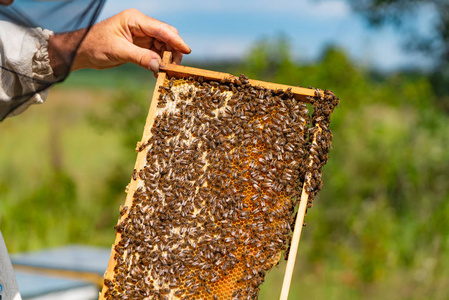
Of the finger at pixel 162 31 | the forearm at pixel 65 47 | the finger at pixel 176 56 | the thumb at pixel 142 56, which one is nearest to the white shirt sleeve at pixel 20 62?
the forearm at pixel 65 47

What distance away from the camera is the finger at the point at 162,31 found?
3068mm

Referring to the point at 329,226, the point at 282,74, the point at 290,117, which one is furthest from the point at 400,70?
the point at 290,117

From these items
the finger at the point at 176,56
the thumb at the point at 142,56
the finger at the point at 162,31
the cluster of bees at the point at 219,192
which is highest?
the finger at the point at 162,31

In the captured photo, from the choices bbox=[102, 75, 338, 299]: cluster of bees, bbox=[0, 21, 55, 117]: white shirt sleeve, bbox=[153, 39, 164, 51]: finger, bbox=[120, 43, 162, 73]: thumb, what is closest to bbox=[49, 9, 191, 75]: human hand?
bbox=[120, 43, 162, 73]: thumb

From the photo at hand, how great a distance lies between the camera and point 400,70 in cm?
1190

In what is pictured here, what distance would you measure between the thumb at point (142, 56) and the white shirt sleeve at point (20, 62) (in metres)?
0.68

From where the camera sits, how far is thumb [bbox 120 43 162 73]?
9.95ft

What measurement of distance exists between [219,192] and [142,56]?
969 mm

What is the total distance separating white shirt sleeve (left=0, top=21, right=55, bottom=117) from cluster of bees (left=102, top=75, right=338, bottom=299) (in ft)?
2.47

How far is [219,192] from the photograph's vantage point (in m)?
2.85

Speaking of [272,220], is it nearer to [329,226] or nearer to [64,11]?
[64,11]

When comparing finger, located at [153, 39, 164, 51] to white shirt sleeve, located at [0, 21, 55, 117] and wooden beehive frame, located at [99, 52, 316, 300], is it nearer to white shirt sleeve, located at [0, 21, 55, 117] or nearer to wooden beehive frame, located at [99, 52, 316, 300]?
wooden beehive frame, located at [99, 52, 316, 300]

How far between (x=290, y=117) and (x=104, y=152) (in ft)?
37.0

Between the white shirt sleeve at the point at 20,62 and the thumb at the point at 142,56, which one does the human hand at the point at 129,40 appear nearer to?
the thumb at the point at 142,56
